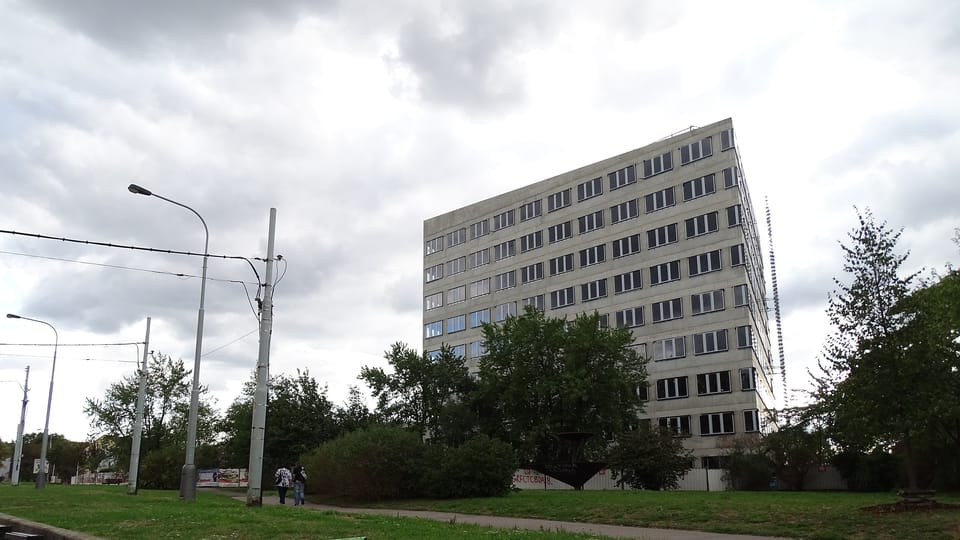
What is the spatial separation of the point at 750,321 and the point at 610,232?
15.8 meters

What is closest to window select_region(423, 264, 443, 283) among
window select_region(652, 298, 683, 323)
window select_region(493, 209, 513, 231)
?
window select_region(493, 209, 513, 231)

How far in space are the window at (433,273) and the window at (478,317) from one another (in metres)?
8.23

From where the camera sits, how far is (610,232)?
73.2 meters

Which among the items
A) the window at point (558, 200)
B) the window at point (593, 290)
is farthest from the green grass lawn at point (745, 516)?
the window at point (558, 200)

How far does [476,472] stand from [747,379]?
3595 cm

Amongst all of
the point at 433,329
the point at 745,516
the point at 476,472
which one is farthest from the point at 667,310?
the point at 745,516

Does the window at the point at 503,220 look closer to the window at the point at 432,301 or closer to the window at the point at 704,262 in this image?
the window at the point at 432,301

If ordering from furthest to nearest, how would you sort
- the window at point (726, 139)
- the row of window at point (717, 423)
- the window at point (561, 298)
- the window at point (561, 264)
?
1. the window at point (561, 264)
2. the window at point (561, 298)
3. the window at point (726, 139)
4. the row of window at point (717, 423)

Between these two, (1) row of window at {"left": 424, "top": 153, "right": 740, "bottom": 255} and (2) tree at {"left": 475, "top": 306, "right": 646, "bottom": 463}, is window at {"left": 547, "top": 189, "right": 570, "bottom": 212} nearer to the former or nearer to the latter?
(1) row of window at {"left": 424, "top": 153, "right": 740, "bottom": 255}

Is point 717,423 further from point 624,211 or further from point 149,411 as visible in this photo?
point 149,411

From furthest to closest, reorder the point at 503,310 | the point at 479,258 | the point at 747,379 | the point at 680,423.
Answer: the point at 479,258 → the point at 503,310 → the point at 680,423 → the point at 747,379

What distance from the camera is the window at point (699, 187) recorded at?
66.2 meters

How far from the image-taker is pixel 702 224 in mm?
66562

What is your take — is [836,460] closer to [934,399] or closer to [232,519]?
[934,399]
